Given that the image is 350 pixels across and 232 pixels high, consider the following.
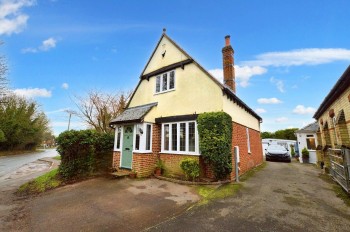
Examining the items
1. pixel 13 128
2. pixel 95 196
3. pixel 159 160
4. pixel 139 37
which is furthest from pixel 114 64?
pixel 13 128

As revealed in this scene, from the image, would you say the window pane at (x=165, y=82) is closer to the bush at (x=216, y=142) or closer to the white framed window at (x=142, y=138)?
the white framed window at (x=142, y=138)

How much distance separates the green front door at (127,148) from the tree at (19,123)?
32644mm

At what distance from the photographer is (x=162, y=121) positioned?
423 inches

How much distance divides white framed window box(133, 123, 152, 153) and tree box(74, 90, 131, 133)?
10.0 m

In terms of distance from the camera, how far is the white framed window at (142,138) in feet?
32.9

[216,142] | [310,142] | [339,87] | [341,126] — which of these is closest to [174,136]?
[216,142]

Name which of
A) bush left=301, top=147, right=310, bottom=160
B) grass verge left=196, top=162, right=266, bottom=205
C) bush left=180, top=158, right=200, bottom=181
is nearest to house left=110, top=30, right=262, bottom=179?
bush left=180, top=158, right=200, bottom=181

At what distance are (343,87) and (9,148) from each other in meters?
50.6

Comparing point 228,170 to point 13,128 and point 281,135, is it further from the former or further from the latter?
point 13,128

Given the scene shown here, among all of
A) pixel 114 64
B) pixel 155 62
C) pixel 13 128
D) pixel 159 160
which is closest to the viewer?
pixel 159 160

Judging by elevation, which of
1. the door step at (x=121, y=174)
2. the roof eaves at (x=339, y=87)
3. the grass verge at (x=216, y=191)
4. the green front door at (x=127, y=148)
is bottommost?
the grass verge at (x=216, y=191)

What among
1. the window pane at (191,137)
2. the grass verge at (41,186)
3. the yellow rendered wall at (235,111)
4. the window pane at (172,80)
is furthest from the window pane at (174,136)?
the grass verge at (41,186)

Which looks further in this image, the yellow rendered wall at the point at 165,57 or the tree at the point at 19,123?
the tree at the point at 19,123

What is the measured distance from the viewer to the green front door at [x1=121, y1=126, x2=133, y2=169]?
10461mm
